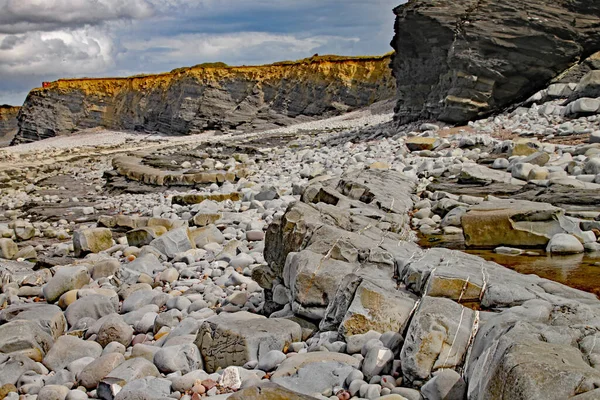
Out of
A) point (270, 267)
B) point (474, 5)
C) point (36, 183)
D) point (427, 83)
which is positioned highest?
point (474, 5)

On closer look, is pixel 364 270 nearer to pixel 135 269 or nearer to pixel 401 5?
pixel 135 269

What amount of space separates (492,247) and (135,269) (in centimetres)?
459

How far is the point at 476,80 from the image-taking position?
1722 centimetres

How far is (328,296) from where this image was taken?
4.71 m

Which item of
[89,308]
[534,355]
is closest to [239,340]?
[534,355]

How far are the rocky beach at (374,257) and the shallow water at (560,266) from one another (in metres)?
0.04

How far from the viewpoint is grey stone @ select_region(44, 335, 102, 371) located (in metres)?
5.07

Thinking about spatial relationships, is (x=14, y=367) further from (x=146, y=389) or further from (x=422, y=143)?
(x=422, y=143)

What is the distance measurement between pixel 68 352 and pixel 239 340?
1.80m

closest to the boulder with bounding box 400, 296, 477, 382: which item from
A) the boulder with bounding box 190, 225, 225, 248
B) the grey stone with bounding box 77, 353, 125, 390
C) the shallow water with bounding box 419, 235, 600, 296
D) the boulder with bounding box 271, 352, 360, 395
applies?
the boulder with bounding box 271, 352, 360, 395

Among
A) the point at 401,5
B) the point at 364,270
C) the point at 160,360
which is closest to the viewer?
the point at 160,360

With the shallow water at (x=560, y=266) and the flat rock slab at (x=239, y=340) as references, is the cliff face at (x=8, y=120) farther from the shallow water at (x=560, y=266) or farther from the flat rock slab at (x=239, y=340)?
the flat rock slab at (x=239, y=340)

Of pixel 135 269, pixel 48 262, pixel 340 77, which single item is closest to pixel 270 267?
pixel 135 269

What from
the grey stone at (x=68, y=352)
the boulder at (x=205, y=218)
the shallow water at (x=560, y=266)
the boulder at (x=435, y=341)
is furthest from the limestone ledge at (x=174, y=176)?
the boulder at (x=435, y=341)
